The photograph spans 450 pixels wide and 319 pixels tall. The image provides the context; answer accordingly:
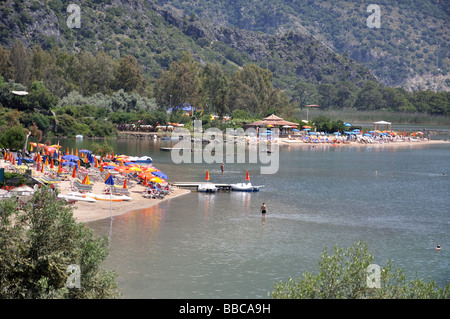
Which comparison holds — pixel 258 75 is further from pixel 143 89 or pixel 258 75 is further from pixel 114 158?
pixel 114 158

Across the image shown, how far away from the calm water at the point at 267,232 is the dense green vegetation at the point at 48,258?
6.83 metres

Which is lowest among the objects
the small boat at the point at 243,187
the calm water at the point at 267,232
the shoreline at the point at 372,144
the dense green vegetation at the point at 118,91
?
the calm water at the point at 267,232

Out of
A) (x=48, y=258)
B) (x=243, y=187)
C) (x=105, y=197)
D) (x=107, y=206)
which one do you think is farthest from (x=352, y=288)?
(x=243, y=187)

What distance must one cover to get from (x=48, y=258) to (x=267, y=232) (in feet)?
79.4

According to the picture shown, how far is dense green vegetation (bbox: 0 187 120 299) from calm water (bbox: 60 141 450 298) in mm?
6829

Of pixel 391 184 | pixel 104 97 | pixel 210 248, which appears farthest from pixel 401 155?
pixel 210 248

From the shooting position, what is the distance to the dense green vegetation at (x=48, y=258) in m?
21.1

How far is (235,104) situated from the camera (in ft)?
513

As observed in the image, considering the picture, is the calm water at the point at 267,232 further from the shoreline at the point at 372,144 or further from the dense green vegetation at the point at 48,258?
the shoreline at the point at 372,144

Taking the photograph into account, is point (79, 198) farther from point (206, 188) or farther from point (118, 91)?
point (118, 91)

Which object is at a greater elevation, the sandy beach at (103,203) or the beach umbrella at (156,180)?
the beach umbrella at (156,180)

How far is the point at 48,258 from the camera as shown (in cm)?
2162

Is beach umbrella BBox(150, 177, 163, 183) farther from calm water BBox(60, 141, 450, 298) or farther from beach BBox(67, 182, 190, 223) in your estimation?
calm water BBox(60, 141, 450, 298)

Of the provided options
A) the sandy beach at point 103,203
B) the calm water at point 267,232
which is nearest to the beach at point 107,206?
the sandy beach at point 103,203
